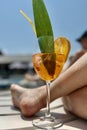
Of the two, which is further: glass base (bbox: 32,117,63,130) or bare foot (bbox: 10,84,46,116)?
bare foot (bbox: 10,84,46,116)

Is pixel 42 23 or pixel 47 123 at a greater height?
pixel 42 23

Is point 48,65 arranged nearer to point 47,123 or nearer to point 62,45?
point 62,45

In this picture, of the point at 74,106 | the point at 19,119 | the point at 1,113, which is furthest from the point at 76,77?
the point at 1,113

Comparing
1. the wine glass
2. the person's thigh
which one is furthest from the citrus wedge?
the person's thigh

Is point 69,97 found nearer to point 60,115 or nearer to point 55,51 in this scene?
point 60,115

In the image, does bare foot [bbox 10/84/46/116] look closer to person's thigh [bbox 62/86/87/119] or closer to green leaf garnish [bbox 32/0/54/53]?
person's thigh [bbox 62/86/87/119]

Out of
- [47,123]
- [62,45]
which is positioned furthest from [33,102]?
[62,45]
